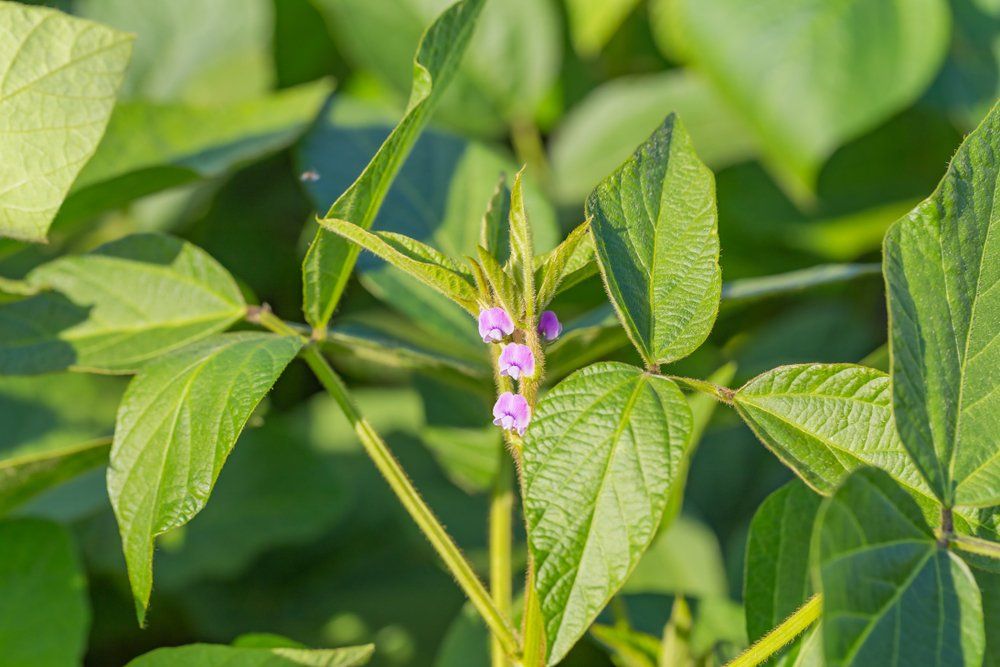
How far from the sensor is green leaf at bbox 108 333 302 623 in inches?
25.5

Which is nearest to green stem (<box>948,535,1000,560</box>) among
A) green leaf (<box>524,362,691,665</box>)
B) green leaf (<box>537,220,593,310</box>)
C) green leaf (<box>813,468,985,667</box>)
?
green leaf (<box>813,468,985,667</box>)

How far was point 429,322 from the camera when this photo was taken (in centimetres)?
99

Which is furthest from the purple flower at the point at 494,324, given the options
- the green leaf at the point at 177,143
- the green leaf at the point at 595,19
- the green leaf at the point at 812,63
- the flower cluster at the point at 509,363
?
the green leaf at the point at 595,19

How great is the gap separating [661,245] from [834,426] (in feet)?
0.49

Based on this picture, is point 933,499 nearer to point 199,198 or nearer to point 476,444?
point 476,444

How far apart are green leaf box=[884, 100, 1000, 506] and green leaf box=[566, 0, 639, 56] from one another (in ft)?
3.53

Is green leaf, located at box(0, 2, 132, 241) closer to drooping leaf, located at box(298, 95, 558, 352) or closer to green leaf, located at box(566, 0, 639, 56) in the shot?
drooping leaf, located at box(298, 95, 558, 352)

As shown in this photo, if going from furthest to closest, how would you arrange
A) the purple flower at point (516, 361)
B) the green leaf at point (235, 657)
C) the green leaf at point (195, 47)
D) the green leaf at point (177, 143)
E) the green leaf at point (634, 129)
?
the green leaf at point (634, 129), the green leaf at point (195, 47), the green leaf at point (177, 143), the green leaf at point (235, 657), the purple flower at point (516, 361)

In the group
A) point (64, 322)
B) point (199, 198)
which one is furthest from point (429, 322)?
point (199, 198)

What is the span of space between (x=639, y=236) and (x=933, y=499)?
0.23 metres

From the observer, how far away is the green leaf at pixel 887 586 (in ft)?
1.66

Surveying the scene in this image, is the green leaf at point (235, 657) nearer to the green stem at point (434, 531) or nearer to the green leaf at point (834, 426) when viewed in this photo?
the green stem at point (434, 531)

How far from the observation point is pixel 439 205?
1072 millimetres

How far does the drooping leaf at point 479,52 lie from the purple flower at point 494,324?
100cm
